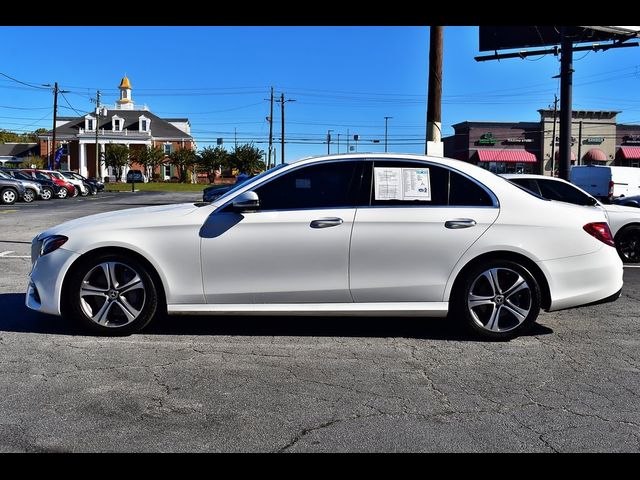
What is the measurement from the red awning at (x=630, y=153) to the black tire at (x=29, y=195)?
2311 inches

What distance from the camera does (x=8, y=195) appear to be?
2955 centimetres

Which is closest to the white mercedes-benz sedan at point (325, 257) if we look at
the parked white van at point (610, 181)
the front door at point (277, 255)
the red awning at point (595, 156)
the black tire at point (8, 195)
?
the front door at point (277, 255)

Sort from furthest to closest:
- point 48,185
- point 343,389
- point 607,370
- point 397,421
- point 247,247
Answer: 1. point 48,185
2. point 247,247
3. point 607,370
4. point 343,389
5. point 397,421

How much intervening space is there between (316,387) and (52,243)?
2.71m

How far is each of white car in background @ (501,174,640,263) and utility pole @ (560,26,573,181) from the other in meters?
9.55

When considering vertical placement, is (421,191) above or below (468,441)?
above

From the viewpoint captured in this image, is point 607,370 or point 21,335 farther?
point 21,335

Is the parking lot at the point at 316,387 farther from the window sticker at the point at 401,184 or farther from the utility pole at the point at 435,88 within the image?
the utility pole at the point at 435,88

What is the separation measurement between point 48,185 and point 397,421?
116ft

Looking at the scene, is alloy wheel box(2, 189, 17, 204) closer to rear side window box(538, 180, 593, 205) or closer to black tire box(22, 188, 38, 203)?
black tire box(22, 188, 38, 203)

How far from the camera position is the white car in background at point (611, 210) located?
10.5 metres
